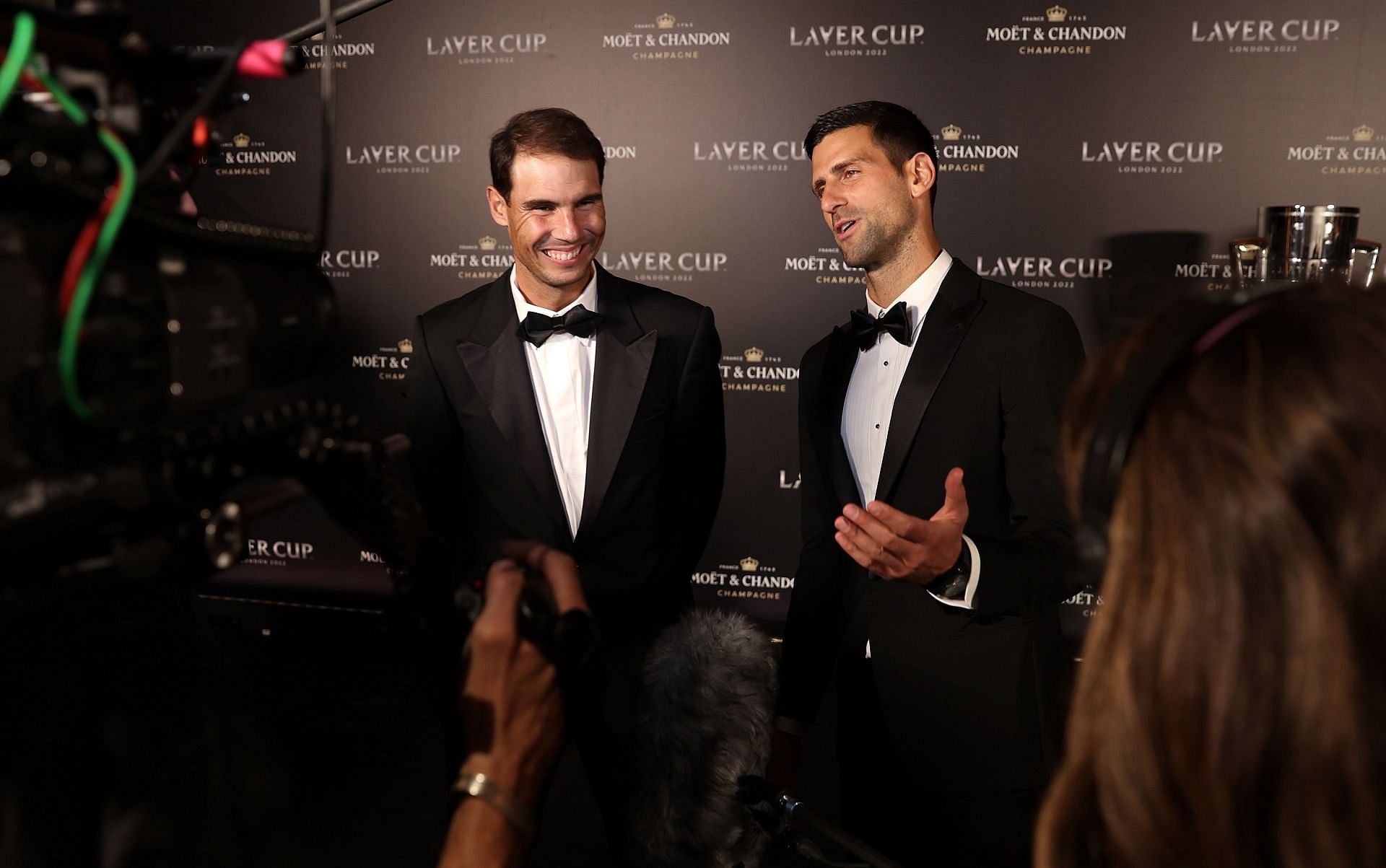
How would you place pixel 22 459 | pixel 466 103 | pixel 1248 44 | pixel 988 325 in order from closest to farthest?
pixel 22 459 < pixel 988 325 < pixel 1248 44 < pixel 466 103

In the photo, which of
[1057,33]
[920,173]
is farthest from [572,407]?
[1057,33]

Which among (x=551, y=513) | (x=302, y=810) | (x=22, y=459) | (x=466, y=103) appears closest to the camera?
(x=22, y=459)

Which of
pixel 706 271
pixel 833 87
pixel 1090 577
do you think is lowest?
pixel 1090 577

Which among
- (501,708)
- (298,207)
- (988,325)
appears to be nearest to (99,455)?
(501,708)

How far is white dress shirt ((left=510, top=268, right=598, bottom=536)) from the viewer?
2205mm

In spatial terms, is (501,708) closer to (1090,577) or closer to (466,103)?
(1090,577)

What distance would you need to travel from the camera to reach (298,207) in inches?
163

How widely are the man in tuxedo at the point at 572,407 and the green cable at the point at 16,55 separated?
1458mm

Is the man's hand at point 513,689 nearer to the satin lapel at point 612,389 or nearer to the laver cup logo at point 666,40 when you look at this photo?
the satin lapel at point 612,389

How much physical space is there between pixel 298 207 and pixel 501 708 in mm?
3995

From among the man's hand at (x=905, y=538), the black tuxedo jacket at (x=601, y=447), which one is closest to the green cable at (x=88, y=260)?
the man's hand at (x=905, y=538)

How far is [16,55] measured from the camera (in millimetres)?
516

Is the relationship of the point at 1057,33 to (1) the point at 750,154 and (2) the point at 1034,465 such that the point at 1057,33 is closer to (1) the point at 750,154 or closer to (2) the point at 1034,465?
(1) the point at 750,154

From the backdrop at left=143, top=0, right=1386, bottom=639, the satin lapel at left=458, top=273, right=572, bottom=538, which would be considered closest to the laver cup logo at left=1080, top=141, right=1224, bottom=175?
the backdrop at left=143, top=0, right=1386, bottom=639
